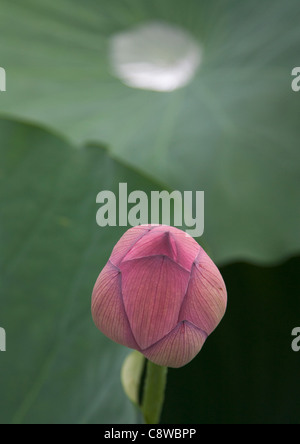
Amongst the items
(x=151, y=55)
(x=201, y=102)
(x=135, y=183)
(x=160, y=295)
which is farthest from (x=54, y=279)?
(x=151, y=55)

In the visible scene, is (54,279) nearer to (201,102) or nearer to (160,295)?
(160,295)

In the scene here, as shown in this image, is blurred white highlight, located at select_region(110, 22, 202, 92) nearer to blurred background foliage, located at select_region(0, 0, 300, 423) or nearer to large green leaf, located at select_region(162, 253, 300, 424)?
blurred background foliage, located at select_region(0, 0, 300, 423)

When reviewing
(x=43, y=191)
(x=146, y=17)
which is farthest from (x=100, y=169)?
(x=146, y=17)

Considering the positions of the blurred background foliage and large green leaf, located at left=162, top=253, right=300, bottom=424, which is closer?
the blurred background foliage

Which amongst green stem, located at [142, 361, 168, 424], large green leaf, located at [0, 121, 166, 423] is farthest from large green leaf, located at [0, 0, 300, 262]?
green stem, located at [142, 361, 168, 424]

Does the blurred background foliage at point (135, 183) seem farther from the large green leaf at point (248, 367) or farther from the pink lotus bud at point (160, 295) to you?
the pink lotus bud at point (160, 295)
